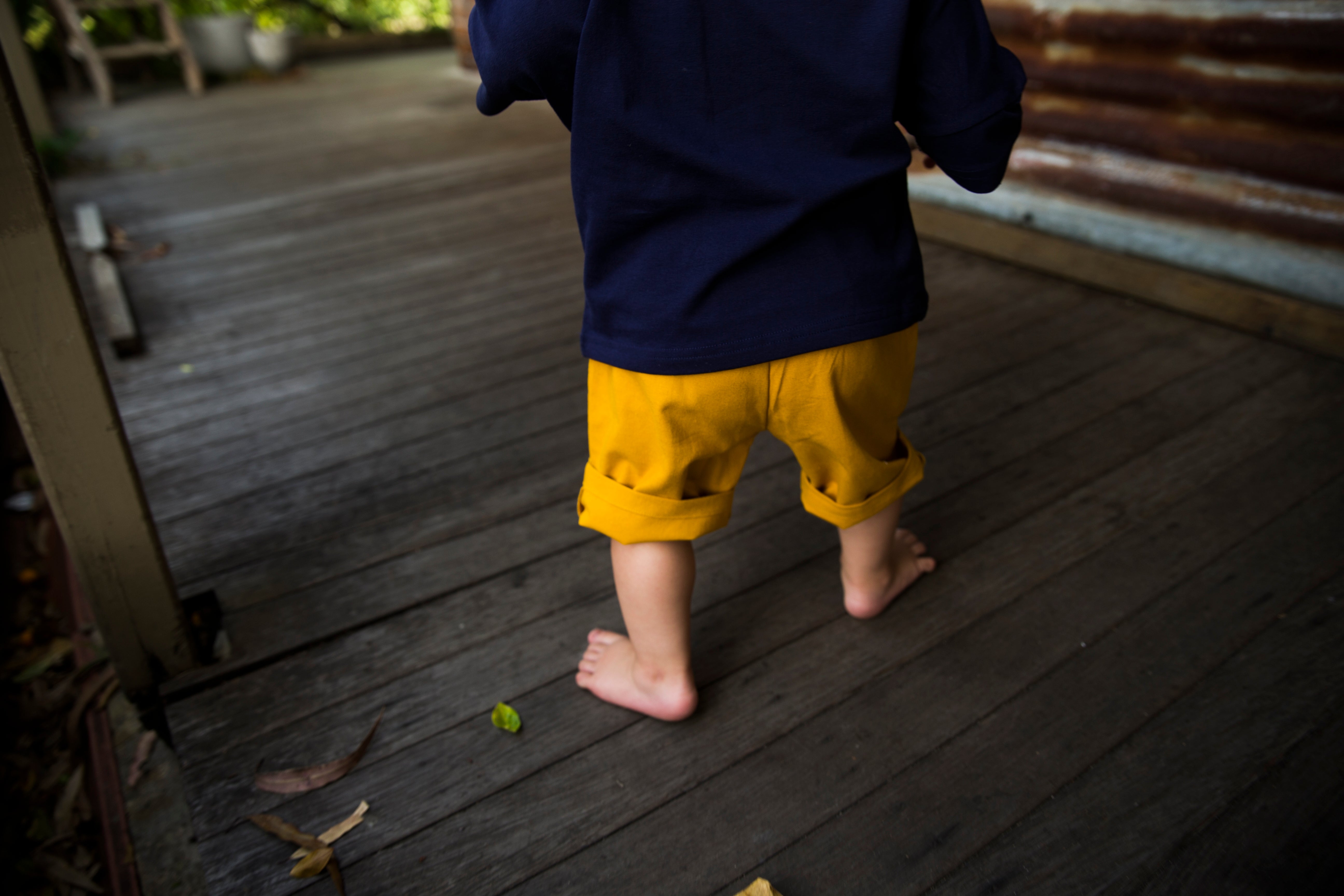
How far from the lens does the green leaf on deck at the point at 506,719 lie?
128cm

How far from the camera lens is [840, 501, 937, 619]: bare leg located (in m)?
1.32

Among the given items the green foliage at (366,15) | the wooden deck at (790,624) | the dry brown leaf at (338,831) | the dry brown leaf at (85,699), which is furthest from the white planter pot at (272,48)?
the dry brown leaf at (338,831)

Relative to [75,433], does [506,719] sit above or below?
below

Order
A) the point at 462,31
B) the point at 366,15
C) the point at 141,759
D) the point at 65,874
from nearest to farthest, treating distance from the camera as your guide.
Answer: the point at 65,874, the point at 141,759, the point at 462,31, the point at 366,15

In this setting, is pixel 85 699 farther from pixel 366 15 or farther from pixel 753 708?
pixel 366 15

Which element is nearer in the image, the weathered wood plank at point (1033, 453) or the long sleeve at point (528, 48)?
the long sleeve at point (528, 48)

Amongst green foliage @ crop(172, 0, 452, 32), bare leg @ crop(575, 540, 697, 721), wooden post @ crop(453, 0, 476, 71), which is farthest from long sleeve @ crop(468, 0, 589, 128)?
green foliage @ crop(172, 0, 452, 32)

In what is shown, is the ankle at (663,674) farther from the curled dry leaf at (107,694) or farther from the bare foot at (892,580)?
the curled dry leaf at (107,694)

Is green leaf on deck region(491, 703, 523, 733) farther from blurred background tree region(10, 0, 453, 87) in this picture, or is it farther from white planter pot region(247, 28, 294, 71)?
white planter pot region(247, 28, 294, 71)

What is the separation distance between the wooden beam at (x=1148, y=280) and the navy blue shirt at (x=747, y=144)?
176 centimetres

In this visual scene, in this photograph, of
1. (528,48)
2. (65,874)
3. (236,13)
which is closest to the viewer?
(528,48)

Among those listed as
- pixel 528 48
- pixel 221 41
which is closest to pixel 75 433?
pixel 528 48

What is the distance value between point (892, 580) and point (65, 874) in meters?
1.52

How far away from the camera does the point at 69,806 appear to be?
5.36 feet
